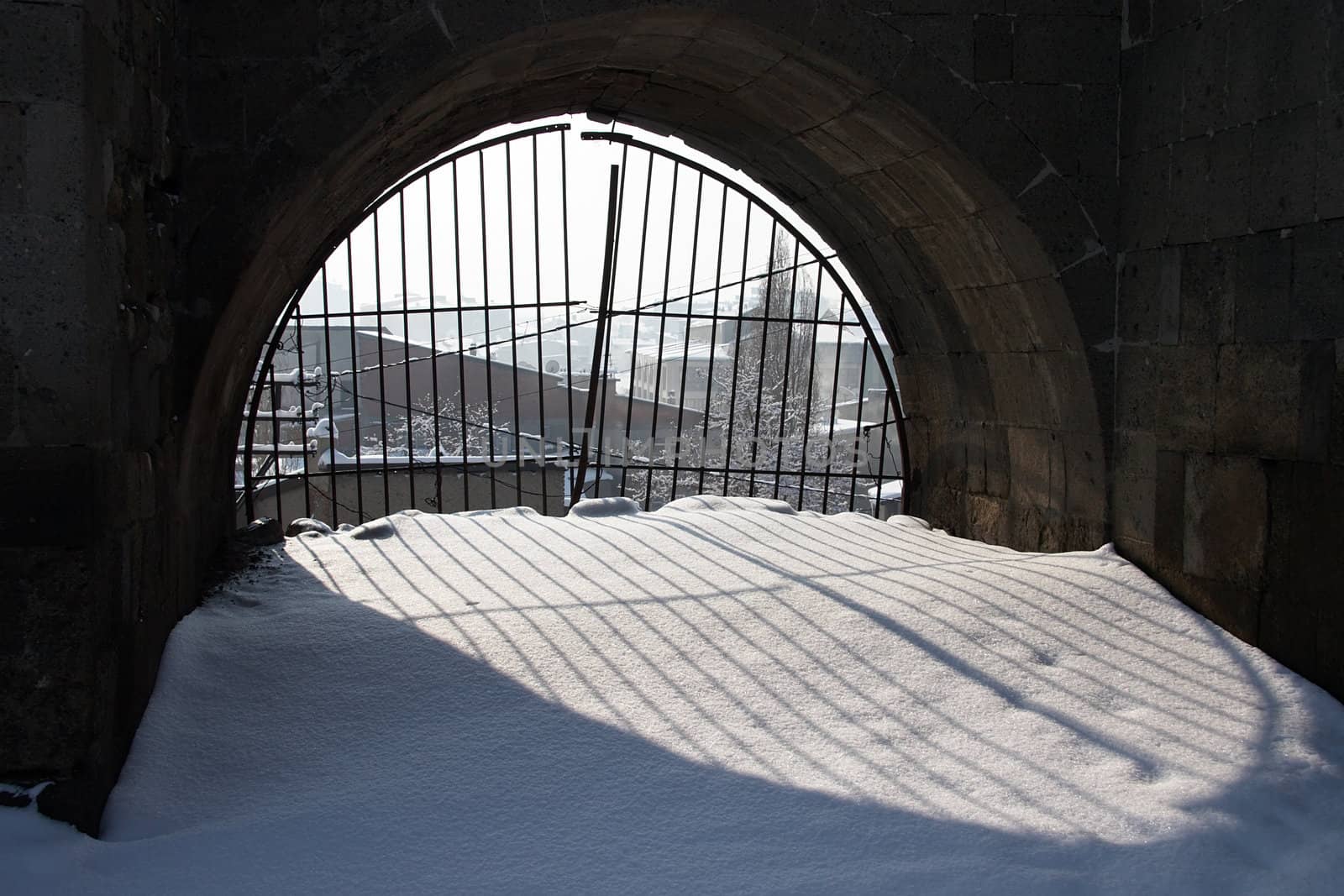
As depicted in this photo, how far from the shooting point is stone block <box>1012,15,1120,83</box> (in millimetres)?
4648

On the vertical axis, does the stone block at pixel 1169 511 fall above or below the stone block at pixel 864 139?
below

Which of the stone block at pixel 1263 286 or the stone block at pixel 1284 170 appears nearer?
the stone block at pixel 1284 170

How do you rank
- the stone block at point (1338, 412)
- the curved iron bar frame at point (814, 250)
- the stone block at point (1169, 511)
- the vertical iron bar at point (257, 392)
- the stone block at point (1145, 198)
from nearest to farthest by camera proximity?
the stone block at point (1338, 412)
the stone block at point (1169, 511)
the stone block at point (1145, 198)
the vertical iron bar at point (257, 392)
the curved iron bar frame at point (814, 250)

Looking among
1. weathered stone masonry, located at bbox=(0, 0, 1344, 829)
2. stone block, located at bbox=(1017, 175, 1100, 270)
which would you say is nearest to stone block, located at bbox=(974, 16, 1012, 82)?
weathered stone masonry, located at bbox=(0, 0, 1344, 829)

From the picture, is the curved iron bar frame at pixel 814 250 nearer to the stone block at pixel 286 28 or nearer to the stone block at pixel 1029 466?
the stone block at pixel 1029 466

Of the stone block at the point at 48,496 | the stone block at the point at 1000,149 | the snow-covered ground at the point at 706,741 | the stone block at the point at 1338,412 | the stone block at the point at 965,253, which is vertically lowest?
the snow-covered ground at the point at 706,741

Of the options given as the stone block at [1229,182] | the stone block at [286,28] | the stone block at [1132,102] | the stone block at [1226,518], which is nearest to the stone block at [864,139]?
the stone block at [1132,102]

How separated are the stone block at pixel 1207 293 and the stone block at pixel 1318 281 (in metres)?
0.30

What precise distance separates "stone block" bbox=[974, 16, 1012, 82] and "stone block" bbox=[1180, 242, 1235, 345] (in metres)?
1.02

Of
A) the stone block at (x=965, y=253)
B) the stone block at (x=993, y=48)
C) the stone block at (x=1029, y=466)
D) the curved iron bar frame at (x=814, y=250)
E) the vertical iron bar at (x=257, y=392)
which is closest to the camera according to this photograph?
the stone block at (x=993, y=48)

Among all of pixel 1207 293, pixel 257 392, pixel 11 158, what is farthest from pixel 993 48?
pixel 257 392

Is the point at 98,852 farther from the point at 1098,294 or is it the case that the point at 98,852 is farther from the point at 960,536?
the point at 960,536

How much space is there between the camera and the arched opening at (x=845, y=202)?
3930mm

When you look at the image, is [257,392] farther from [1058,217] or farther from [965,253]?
[1058,217]
